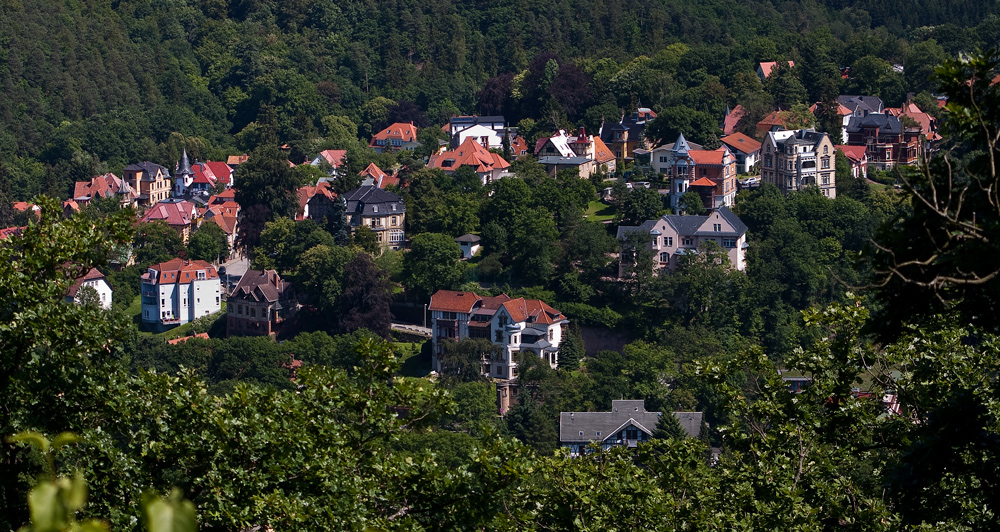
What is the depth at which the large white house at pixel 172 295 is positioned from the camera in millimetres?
62125

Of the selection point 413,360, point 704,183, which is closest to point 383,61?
point 704,183

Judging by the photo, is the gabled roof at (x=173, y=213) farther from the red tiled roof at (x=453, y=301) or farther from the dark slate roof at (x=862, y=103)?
the dark slate roof at (x=862, y=103)

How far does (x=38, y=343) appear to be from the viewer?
13.4 meters

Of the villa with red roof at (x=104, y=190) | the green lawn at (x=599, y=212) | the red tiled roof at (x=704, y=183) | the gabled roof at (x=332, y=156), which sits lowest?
the green lawn at (x=599, y=212)

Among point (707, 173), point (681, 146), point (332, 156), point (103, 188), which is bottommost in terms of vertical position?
point (707, 173)

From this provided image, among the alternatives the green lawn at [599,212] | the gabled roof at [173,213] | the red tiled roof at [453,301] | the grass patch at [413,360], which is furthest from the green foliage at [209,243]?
the green lawn at [599,212]

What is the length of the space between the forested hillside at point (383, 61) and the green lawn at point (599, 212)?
10.5 metres

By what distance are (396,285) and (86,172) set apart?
32.8 metres

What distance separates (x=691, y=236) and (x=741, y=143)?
33.1 feet

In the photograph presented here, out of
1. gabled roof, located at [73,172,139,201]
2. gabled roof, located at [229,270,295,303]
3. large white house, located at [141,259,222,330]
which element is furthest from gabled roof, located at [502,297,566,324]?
gabled roof, located at [73,172,139,201]

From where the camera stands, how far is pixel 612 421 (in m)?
48.9

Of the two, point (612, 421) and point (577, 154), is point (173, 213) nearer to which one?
point (577, 154)

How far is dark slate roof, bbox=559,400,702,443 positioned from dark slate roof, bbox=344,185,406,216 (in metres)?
19.3

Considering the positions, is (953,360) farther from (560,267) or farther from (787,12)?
(787,12)
